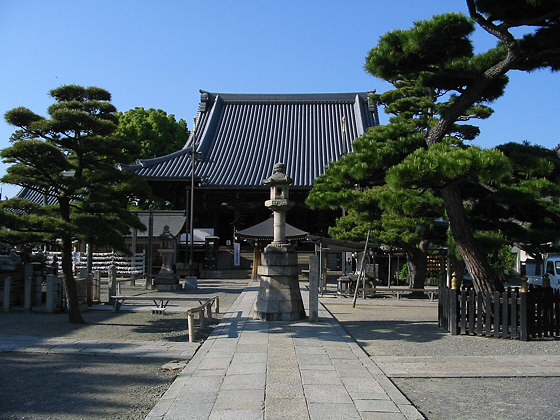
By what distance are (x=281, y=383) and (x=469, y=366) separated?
8.61ft

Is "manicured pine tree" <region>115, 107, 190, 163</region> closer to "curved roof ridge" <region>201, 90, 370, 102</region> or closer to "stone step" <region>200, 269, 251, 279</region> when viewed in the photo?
"curved roof ridge" <region>201, 90, 370, 102</region>

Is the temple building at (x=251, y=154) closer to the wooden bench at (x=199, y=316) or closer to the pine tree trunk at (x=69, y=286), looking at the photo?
the wooden bench at (x=199, y=316)

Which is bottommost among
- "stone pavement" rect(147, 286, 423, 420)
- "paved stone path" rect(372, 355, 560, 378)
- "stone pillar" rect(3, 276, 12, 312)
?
"paved stone path" rect(372, 355, 560, 378)

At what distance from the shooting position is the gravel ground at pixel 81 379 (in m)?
4.57

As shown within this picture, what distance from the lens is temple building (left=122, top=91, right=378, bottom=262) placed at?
26391 millimetres

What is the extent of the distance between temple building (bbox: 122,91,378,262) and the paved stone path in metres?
15.6

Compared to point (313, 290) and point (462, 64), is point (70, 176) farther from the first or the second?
point (462, 64)

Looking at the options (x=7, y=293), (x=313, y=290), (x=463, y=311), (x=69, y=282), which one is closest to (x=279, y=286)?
(x=313, y=290)

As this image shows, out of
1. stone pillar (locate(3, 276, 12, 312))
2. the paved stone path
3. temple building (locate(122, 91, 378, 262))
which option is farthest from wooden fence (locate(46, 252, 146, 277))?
the paved stone path

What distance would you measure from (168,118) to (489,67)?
30.2 meters

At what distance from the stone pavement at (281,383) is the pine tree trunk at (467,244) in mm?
2648

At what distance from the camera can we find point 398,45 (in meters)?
8.59

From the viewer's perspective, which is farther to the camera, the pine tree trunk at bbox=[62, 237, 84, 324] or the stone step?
the stone step

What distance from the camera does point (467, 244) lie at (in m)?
8.90
